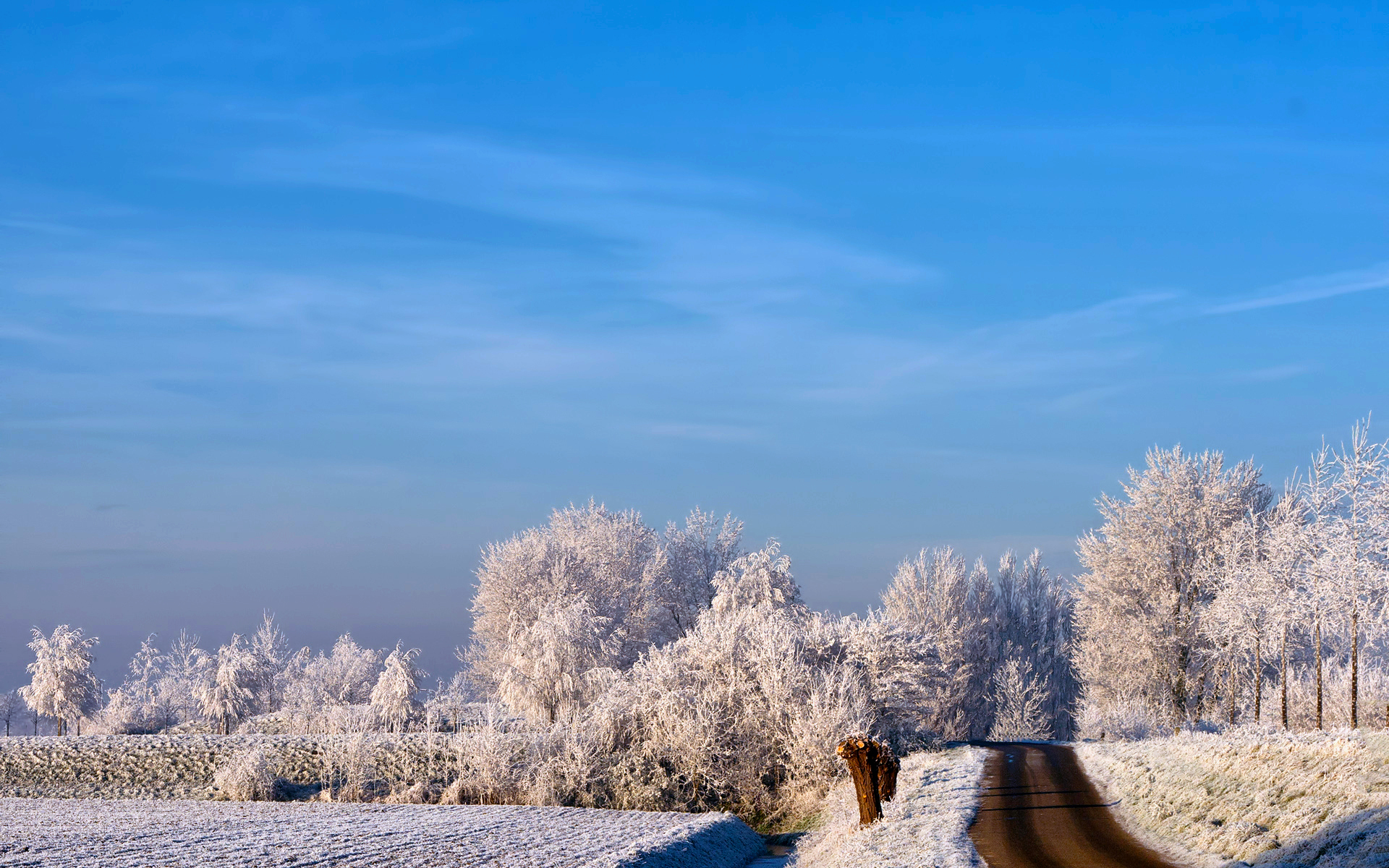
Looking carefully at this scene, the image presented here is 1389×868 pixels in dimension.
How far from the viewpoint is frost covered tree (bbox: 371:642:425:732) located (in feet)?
184

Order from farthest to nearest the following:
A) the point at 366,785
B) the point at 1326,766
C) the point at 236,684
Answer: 1. the point at 236,684
2. the point at 366,785
3. the point at 1326,766

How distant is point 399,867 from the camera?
2312cm

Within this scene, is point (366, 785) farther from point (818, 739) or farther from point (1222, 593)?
point (1222, 593)

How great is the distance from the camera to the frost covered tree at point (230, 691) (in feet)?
212

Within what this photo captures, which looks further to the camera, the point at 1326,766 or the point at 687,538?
the point at 687,538

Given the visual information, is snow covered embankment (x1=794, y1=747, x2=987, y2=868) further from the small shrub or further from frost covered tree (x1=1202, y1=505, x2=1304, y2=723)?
the small shrub

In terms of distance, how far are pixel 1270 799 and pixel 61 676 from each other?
72833 mm

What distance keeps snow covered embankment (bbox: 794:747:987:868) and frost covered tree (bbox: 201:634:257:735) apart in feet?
148

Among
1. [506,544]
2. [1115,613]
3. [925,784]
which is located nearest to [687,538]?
[506,544]

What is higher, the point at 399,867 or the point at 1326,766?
the point at 1326,766

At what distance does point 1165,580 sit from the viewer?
5062 cm

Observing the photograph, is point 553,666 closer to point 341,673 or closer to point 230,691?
point 230,691

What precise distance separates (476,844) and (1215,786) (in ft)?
58.1

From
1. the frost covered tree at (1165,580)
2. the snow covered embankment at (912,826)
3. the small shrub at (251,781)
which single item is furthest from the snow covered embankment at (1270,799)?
the small shrub at (251,781)
